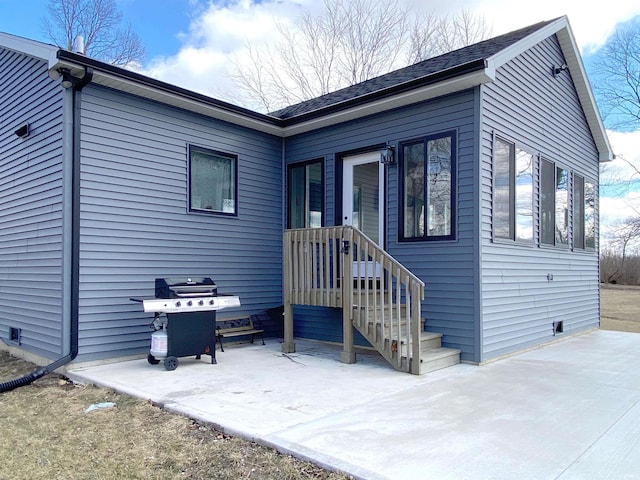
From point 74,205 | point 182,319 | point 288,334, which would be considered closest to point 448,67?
point 288,334

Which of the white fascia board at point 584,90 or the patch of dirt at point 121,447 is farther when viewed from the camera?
the white fascia board at point 584,90

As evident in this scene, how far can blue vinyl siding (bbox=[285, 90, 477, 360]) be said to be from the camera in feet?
19.1

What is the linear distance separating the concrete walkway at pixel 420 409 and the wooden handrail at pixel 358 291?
0.33m

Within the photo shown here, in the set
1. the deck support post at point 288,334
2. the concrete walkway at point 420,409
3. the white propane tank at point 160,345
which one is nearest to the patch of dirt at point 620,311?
the concrete walkway at point 420,409

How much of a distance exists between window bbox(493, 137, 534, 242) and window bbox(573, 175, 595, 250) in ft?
7.23

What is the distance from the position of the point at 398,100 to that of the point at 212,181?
2.86 metres

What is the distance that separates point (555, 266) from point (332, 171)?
3915 mm

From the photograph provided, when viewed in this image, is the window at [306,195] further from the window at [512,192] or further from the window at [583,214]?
the window at [583,214]

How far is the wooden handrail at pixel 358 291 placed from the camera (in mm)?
5223

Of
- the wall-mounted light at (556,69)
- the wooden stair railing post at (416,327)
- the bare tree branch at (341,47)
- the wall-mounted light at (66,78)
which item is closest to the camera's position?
the wooden stair railing post at (416,327)

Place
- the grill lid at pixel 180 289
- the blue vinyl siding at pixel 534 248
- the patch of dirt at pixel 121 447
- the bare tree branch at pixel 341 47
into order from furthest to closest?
the bare tree branch at pixel 341 47 < the blue vinyl siding at pixel 534 248 < the grill lid at pixel 180 289 < the patch of dirt at pixel 121 447

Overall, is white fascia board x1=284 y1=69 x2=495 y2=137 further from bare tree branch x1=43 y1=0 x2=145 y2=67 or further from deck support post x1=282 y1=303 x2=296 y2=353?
bare tree branch x1=43 y1=0 x2=145 y2=67

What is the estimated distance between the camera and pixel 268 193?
7832mm

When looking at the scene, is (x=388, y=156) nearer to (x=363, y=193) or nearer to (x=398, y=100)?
(x=398, y=100)
